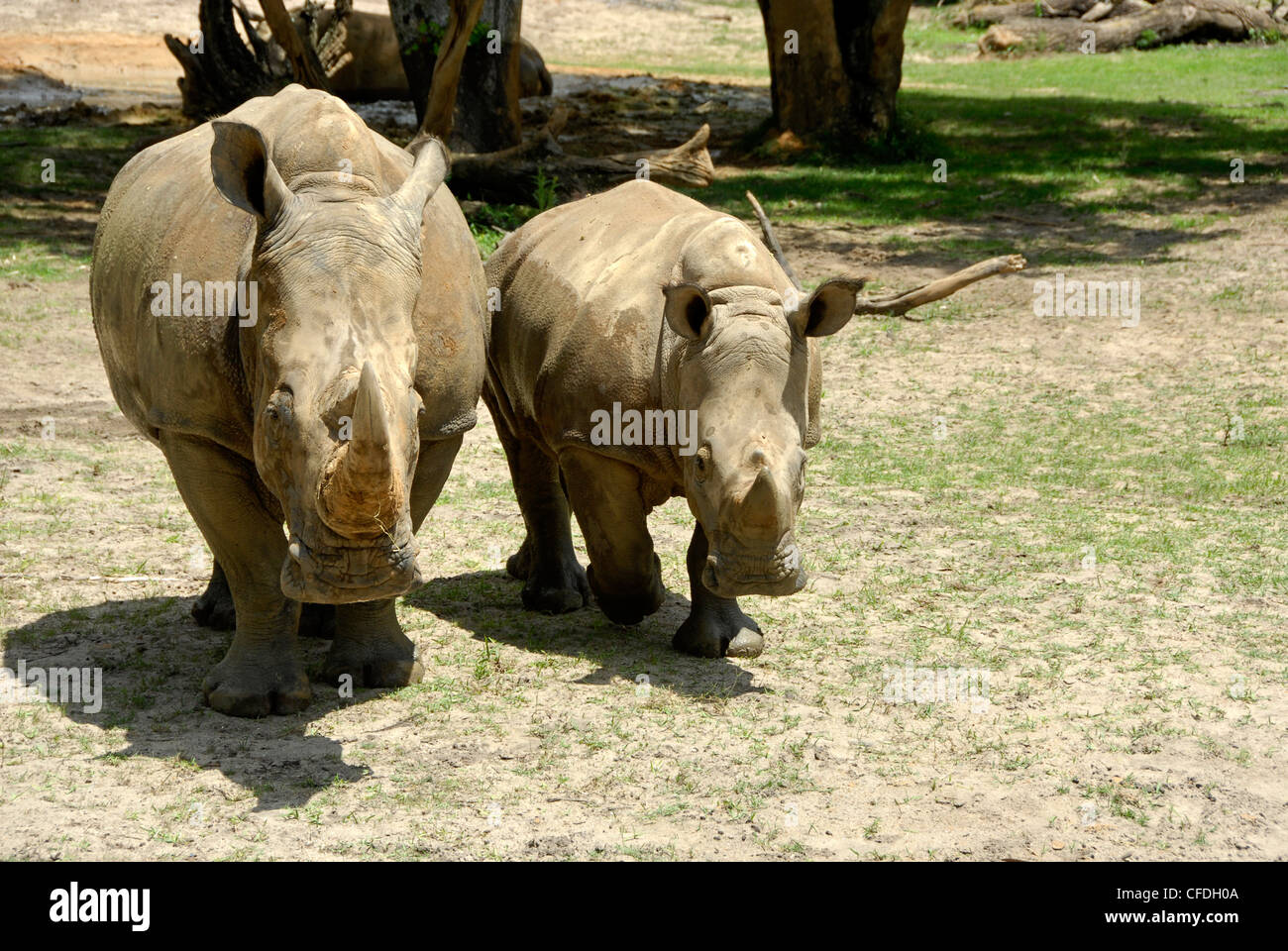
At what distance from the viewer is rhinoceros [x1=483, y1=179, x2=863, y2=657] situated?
235 inches

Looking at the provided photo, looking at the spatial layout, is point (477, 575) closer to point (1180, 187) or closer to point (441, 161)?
point (441, 161)

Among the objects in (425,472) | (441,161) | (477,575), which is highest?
(441,161)

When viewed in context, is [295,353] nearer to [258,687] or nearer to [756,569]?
[258,687]

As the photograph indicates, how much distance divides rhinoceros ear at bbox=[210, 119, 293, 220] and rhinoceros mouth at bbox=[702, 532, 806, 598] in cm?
203

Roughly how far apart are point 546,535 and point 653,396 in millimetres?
1320

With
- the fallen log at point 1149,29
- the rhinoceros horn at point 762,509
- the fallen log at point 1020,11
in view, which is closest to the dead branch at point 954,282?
the rhinoceros horn at point 762,509

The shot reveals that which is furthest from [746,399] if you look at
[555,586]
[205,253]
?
[205,253]

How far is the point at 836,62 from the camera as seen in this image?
1884 centimetres

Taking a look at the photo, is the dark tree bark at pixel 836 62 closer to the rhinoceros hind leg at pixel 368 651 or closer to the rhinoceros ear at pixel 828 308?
the rhinoceros ear at pixel 828 308

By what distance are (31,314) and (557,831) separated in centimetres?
864

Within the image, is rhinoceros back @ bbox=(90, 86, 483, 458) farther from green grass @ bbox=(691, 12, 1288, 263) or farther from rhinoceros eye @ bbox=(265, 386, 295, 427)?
green grass @ bbox=(691, 12, 1288, 263)

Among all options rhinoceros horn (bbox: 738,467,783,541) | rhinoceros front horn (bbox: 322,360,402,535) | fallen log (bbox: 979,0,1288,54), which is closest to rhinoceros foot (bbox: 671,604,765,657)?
rhinoceros horn (bbox: 738,467,783,541)

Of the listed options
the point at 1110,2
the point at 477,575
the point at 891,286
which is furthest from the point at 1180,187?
the point at 1110,2

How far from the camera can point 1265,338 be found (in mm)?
11977
